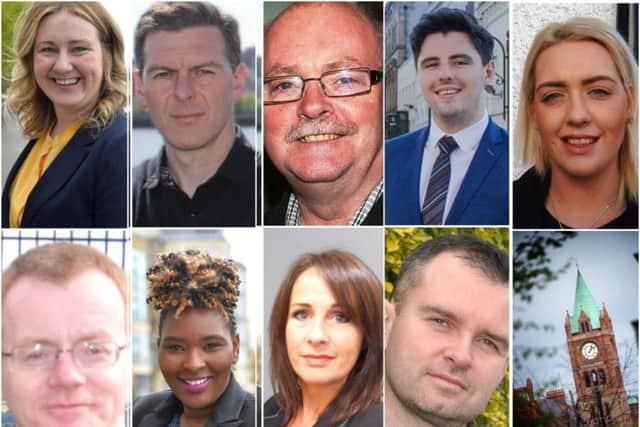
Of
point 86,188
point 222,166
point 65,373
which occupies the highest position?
point 222,166

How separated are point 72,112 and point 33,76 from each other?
0.25 meters

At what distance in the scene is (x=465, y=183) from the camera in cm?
650

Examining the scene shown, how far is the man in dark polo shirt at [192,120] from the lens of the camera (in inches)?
254

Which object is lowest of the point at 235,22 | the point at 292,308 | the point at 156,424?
the point at 156,424

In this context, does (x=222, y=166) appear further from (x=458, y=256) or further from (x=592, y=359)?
(x=592, y=359)

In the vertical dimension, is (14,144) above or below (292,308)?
above

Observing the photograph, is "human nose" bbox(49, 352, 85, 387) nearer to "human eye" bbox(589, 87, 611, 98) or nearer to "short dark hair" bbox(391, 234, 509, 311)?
"short dark hair" bbox(391, 234, 509, 311)

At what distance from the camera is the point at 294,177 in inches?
257

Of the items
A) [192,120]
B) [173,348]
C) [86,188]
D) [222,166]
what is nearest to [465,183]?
[222,166]

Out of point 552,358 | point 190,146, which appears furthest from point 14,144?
point 552,358

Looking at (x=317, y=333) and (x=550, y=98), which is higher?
(x=550, y=98)

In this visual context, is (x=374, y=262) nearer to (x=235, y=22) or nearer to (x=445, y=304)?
(x=445, y=304)

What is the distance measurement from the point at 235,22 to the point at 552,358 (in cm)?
220

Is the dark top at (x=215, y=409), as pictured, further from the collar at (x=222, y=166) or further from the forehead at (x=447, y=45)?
the forehead at (x=447, y=45)
